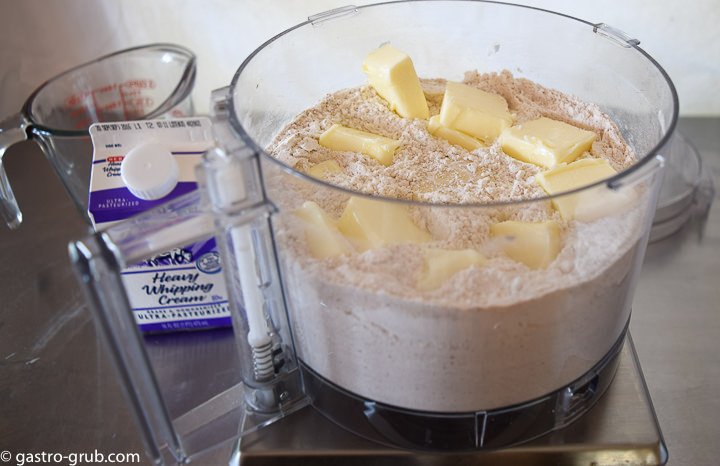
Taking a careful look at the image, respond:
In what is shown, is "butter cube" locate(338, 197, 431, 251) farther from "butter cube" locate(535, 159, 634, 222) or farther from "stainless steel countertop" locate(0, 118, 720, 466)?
"stainless steel countertop" locate(0, 118, 720, 466)

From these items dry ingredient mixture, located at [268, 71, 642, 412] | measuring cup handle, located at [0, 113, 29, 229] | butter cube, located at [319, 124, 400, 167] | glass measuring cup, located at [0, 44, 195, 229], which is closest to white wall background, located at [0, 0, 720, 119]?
glass measuring cup, located at [0, 44, 195, 229]

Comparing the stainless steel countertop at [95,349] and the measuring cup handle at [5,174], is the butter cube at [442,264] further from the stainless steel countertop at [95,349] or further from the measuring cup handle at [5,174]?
the measuring cup handle at [5,174]

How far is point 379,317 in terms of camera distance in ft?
1.49

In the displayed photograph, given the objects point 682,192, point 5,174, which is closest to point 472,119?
point 682,192

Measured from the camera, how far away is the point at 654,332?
0.72 metres

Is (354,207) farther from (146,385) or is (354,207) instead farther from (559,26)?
(559,26)

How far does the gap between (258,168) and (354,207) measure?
7cm

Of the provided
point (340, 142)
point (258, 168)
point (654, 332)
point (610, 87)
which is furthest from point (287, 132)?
point (654, 332)

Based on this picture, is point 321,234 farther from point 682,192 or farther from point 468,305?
point 682,192

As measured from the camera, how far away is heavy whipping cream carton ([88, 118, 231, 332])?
1.95ft

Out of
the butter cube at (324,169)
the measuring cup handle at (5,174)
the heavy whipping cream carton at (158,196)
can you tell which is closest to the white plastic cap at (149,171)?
the heavy whipping cream carton at (158,196)

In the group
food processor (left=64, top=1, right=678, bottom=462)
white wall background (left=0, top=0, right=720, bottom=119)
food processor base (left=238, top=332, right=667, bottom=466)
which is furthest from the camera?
white wall background (left=0, top=0, right=720, bottom=119)

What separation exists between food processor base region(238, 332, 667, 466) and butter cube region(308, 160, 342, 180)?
0.19m

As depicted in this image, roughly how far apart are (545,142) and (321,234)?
0.23 meters
